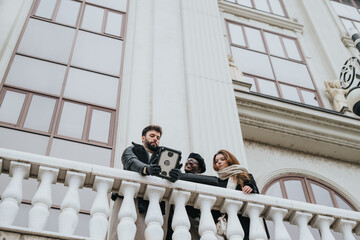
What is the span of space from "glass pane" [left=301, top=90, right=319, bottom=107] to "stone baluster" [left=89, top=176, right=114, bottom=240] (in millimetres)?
6908

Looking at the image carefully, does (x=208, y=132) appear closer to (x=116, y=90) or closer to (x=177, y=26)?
(x=116, y=90)

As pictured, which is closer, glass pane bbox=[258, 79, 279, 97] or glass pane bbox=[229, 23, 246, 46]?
glass pane bbox=[258, 79, 279, 97]

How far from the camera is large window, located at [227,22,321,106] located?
10.4 m

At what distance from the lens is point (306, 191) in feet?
27.8

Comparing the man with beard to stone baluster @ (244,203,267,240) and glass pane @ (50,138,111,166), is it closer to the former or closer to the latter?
stone baluster @ (244,203,267,240)

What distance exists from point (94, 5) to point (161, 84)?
2.97 metres

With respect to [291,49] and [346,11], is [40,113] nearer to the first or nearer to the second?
[291,49]

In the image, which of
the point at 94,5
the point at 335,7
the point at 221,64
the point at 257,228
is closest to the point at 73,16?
the point at 94,5

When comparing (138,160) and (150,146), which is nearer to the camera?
(138,160)

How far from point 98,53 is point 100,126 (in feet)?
6.25

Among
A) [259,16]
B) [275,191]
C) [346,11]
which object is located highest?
[346,11]

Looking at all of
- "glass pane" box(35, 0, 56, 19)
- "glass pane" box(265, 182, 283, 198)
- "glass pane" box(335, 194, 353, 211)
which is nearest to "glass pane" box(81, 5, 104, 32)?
"glass pane" box(35, 0, 56, 19)

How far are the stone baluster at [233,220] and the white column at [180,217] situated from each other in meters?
0.39

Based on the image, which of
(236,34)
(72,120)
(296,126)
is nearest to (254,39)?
(236,34)
